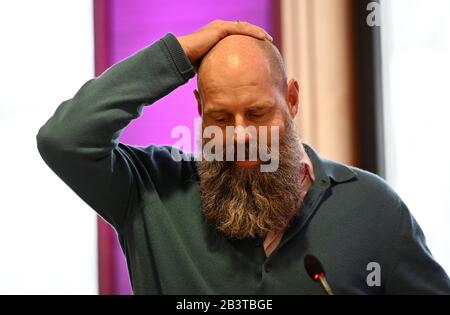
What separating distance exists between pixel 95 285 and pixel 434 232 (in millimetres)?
1454

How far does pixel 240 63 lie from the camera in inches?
51.8

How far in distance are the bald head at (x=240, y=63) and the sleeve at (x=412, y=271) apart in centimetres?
48

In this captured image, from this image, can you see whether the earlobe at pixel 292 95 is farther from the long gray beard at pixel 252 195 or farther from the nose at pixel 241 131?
the nose at pixel 241 131

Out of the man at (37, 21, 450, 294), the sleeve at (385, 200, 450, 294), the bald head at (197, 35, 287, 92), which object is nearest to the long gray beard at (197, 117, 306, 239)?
the man at (37, 21, 450, 294)

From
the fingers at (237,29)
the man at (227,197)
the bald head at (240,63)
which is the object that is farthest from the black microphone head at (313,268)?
the fingers at (237,29)

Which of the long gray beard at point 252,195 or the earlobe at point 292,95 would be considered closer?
the long gray beard at point 252,195

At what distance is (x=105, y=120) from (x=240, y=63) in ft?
1.09

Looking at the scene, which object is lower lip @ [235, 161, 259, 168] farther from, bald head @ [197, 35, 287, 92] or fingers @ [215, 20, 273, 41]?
fingers @ [215, 20, 273, 41]

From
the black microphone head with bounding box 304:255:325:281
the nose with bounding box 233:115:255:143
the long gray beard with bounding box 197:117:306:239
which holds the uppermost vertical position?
the nose with bounding box 233:115:255:143

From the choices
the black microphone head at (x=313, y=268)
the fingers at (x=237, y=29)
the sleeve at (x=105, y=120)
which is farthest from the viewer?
the fingers at (x=237, y=29)

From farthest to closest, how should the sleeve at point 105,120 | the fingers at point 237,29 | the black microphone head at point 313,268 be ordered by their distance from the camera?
1. the fingers at point 237,29
2. the sleeve at point 105,120
3. the black microphone head at point 313,268

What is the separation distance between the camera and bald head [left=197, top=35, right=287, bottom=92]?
4.29ft

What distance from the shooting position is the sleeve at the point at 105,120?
125 centimetres
